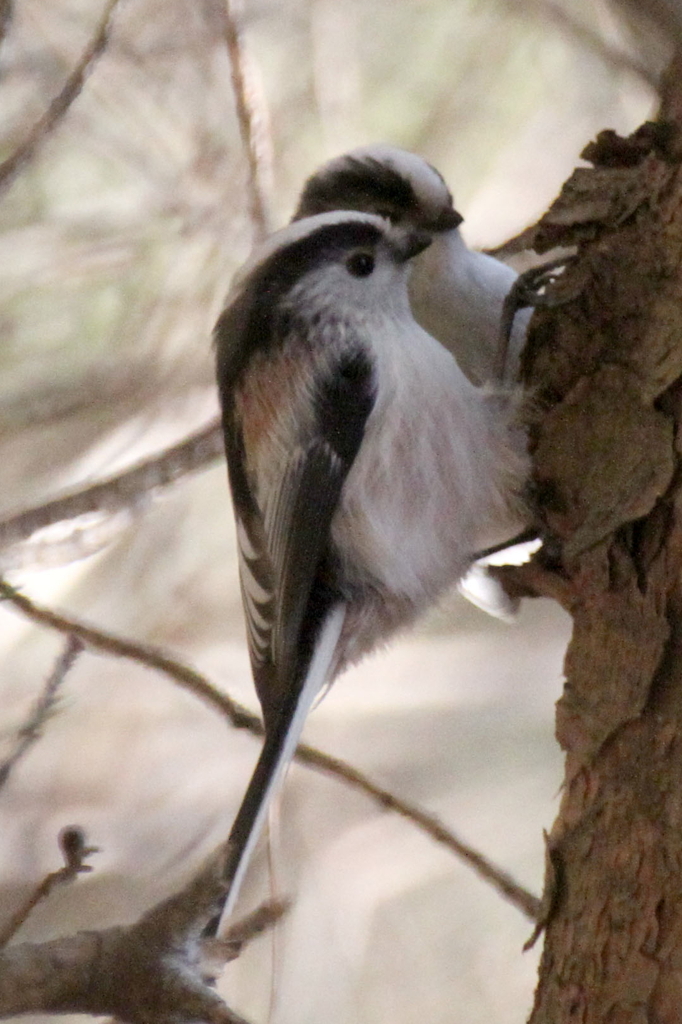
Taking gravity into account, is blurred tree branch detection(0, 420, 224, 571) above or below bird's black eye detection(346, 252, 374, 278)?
below

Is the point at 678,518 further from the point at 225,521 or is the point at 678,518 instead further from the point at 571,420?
the point at 225,521

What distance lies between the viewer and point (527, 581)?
3.24 ft

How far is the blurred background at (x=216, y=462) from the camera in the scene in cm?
157

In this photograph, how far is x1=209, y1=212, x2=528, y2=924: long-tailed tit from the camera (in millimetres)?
1096

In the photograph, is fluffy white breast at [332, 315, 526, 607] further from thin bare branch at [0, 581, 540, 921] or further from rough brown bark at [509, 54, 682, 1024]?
thin bare branch at [0, 581, 540, 921]

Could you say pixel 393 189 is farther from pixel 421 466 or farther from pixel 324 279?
pixel 421 466

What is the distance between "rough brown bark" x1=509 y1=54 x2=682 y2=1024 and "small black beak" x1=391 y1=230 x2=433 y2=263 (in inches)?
6.6

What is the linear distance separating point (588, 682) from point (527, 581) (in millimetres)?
145

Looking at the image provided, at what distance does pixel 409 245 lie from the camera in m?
1.19

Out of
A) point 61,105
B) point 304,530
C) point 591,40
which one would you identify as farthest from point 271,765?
point 591,40

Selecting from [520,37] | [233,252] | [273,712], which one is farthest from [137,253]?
[273,712]

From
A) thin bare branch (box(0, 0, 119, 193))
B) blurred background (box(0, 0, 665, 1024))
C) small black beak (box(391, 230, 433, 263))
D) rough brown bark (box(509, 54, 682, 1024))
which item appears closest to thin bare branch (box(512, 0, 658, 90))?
blurred background (box(0, 0, 665, 1024))

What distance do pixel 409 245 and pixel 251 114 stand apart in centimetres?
38

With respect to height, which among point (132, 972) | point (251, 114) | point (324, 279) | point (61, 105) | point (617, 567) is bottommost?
point (132, 972)
